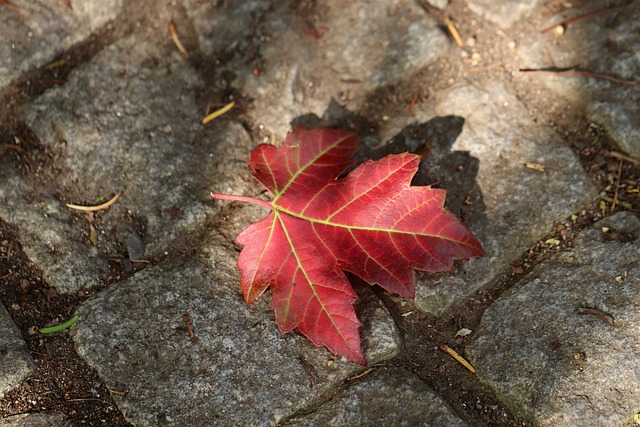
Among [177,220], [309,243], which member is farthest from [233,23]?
[309,243]

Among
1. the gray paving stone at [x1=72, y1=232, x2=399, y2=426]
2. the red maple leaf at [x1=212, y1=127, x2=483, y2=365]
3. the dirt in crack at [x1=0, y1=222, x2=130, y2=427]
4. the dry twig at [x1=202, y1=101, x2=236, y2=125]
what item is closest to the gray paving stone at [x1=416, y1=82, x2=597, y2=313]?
the red maple leaf at [x1=212, y1=127, x2=483, y2=365]

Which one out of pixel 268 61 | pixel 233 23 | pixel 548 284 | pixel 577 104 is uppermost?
pixel 233 23

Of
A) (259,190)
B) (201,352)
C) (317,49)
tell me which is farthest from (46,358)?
(317,49)

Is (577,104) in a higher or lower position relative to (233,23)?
lower

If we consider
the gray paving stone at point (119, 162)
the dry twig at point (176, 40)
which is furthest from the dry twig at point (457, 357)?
the dry twig at point (176, 40)

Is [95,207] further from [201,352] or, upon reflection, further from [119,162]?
[201,352]

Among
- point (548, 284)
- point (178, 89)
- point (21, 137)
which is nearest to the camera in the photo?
point (548, 284)

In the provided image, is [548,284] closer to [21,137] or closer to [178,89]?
[178,89]
